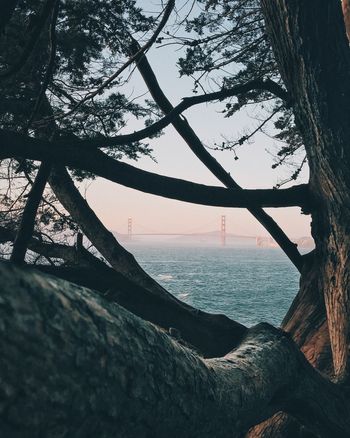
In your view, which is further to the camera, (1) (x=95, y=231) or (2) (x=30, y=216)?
(1) (x=95, y=231)

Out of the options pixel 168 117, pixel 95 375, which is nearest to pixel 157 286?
pixel 168 117

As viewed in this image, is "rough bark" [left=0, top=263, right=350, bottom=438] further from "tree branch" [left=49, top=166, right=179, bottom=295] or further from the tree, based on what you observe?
"tree branch" [left=49, top=166, right=179, bottom=295]

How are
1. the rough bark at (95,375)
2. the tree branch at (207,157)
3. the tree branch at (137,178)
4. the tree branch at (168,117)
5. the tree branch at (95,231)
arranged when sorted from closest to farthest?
the rough bark at (95,375), the tree branch at (137,178), the tree branch at (168,117), the tree branch at (207,157), the tree branch at (95,231)

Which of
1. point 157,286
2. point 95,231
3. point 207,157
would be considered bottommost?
point 157,286

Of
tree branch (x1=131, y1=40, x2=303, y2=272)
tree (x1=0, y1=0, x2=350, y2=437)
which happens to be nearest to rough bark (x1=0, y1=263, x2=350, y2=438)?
tree (x1=0, y1=0, x2=350, y2=437)

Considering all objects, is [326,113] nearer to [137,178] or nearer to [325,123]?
[325,123]

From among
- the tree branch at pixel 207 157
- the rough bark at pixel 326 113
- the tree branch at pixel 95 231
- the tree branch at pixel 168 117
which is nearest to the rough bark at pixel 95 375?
the tree branch at pixel 168 117

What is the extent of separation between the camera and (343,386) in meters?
3.21

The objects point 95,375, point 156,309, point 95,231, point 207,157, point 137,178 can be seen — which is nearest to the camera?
point 95,375

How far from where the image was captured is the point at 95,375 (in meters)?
1.20

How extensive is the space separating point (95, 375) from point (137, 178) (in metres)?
1.72

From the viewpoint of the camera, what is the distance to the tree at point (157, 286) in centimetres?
121

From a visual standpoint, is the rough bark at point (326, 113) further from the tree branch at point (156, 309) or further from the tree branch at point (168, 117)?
the tree branch at point (156, 309)

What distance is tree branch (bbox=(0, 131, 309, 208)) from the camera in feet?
8.36
